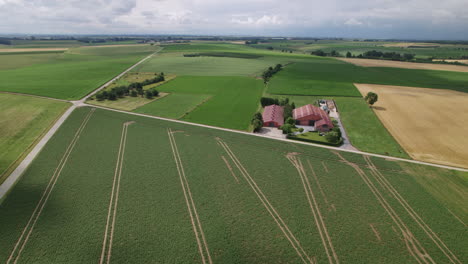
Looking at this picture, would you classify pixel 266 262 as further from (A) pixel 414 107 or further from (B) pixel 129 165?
(A) pixel 414 107

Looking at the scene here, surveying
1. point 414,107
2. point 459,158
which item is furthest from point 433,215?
point 414,107

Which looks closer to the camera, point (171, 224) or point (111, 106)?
point (171, 224)

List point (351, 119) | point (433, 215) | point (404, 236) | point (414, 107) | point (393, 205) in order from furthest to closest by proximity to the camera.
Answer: point (414, 107) → point (351, 119) → point (393, 205) → point (433, 215) → point (404, 236)

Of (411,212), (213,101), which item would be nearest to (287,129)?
(411,212)

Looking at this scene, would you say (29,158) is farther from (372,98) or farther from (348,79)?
(348,79)

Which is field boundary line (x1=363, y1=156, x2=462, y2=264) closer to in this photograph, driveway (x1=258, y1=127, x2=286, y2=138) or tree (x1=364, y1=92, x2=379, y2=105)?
driveway (x1=258, y1=127, x2=286, y2=138)

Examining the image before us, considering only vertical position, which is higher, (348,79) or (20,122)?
(348,79)
